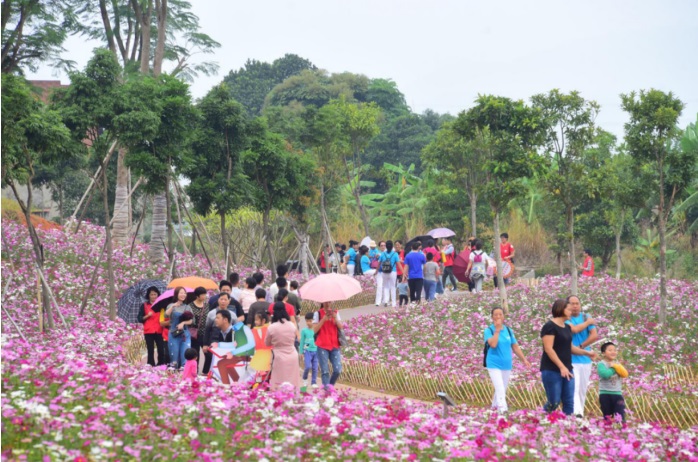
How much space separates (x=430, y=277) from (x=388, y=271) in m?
1.05

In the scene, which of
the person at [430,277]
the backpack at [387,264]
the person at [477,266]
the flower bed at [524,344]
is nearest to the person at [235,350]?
the flower bed at [524,344]

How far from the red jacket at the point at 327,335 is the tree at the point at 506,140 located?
9.34 m

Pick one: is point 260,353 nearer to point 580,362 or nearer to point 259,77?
point 580,362

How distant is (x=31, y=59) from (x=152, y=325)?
2057cm

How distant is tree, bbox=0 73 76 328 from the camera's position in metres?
15.1

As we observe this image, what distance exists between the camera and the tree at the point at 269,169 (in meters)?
24.3

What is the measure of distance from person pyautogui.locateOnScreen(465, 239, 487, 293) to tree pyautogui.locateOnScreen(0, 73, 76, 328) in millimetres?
10329

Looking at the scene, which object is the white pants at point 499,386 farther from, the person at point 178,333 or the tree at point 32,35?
the tree at point 32,35

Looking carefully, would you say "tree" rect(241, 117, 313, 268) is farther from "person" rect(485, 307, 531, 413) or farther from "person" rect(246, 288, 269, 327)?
"person" rect(485, 307, 531, 413)

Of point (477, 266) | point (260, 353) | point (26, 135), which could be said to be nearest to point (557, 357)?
point (260, 353)

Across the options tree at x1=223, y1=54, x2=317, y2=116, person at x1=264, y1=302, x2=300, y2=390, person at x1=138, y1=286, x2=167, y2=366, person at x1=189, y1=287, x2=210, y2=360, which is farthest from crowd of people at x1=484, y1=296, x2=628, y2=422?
tree at x1=223, y1=54, x2=317, y2=116

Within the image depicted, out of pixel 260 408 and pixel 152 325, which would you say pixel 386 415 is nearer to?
pixel 260 408

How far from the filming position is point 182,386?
901cm

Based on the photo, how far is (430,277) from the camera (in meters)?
23.0
